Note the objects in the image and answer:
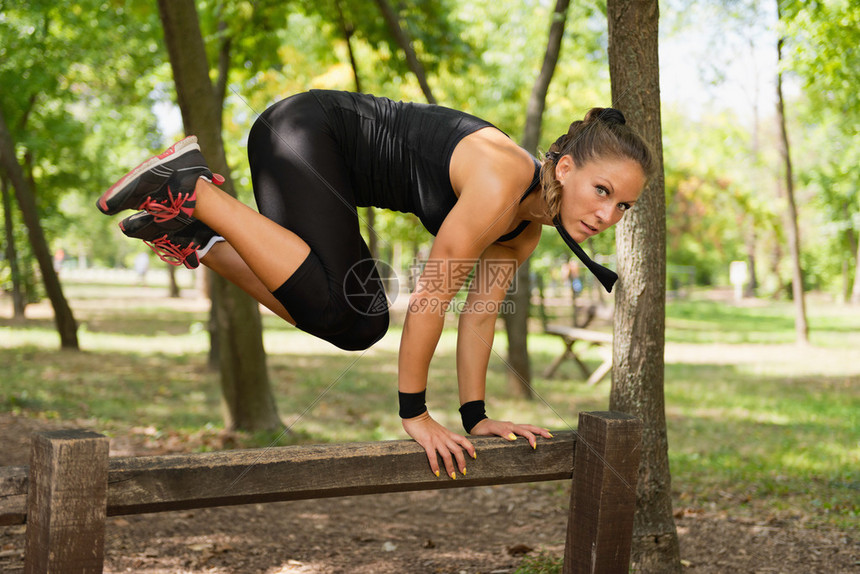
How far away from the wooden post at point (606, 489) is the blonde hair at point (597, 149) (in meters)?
0.78

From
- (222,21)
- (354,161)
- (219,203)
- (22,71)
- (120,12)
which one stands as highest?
(120,12)

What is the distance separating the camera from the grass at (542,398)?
5285 millimetres

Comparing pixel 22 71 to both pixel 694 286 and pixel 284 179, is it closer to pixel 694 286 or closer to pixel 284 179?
pixel 284 179

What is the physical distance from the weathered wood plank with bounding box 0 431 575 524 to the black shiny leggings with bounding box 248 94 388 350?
552 mm

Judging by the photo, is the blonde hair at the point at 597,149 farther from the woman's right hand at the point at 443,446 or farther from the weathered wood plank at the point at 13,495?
the weathered wood plank at the point at 13,495

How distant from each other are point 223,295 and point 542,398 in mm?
4211

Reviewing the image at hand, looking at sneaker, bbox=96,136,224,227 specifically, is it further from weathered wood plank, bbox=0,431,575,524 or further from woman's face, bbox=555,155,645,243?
woman's face, bbox=555,155,645,243

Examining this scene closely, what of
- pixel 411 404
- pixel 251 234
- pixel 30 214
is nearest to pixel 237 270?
pixel 251 234

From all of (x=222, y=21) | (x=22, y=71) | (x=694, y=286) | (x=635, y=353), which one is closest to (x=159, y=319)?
(x=22, y=71)

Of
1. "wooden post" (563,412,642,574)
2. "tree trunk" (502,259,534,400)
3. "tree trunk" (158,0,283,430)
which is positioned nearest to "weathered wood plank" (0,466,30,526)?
"wooden post" (563,412,642,574)

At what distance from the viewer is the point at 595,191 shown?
2574mm

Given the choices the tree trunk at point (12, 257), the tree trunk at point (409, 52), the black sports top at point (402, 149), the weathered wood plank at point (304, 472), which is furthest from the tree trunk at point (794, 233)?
the tree trunk at point (12, 257)

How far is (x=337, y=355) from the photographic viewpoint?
40.4 ft

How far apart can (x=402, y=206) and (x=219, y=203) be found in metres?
0.73
